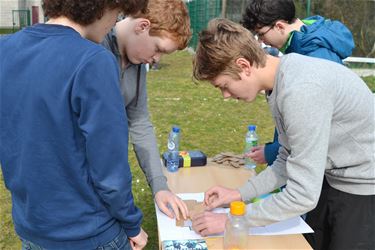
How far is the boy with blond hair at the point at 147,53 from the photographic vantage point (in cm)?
192

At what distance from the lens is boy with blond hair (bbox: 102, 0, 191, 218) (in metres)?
1.92

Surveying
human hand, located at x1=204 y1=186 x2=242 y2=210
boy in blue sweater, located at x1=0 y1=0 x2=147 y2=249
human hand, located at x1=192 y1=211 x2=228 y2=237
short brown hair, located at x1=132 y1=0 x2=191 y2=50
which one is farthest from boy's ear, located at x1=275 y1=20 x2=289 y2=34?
boy in blue sweater, located at x1=0 y1=0 x2=147 y2=249

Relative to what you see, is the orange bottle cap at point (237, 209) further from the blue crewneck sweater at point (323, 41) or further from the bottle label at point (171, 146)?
the blue crewneck sweater at point (323, 41)

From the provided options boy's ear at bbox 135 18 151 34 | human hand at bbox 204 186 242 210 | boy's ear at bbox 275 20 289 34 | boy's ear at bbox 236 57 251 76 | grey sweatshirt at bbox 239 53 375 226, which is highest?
boy's ear at bbox 135 18 151 34

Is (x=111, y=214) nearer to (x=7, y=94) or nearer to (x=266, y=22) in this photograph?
(x=7, y=94)

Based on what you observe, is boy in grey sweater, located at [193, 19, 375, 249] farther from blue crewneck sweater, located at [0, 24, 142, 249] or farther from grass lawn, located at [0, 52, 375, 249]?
grass lawn, located at [0, 52, 375, 249]

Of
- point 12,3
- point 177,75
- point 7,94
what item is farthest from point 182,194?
point 12,3

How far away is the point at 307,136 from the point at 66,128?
796 millimetres

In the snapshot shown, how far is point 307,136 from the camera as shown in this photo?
1495 mm

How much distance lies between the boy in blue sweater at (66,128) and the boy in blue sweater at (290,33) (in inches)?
54.1

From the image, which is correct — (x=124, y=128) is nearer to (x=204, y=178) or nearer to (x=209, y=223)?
(x=209, y=223)

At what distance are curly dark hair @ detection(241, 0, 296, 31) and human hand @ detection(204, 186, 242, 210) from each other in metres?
1.30

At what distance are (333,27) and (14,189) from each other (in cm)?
217

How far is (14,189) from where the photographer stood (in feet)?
4.94
